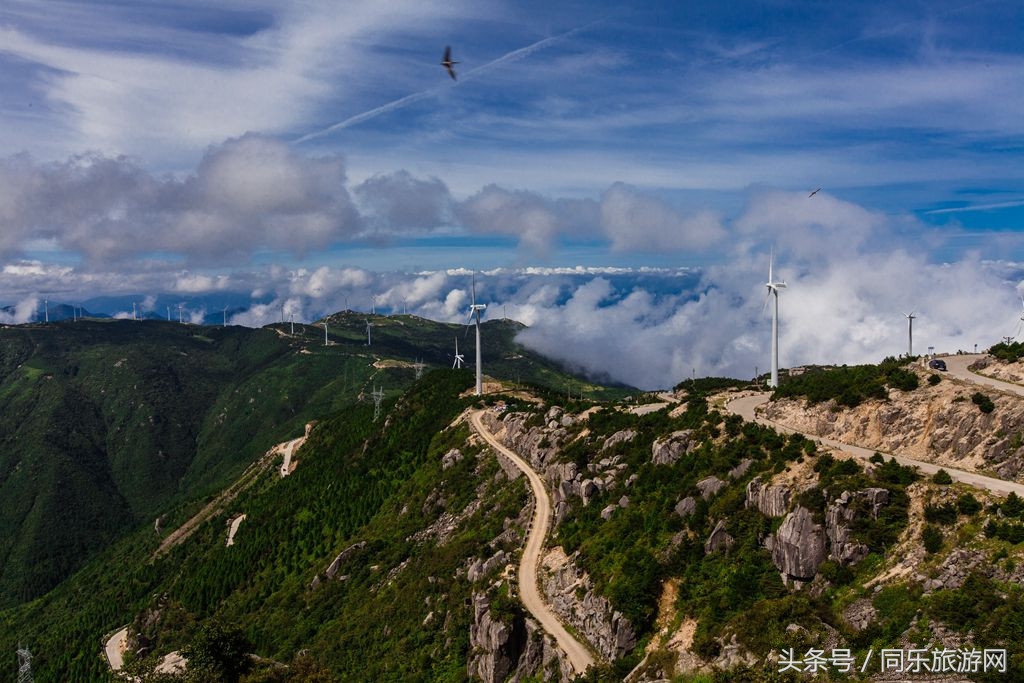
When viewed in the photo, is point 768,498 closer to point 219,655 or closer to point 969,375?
point 969,375

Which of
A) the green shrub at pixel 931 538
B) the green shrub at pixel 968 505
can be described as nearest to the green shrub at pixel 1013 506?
the green shrub at pixel 968 505

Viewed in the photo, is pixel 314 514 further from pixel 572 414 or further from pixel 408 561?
pixel 572 414

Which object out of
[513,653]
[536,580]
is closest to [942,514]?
[513,653]

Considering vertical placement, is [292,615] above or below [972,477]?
below

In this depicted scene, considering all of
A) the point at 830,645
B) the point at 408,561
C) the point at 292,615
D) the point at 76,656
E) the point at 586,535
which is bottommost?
the point at 76,656

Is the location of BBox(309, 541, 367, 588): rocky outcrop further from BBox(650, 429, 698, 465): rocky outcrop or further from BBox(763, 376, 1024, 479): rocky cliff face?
BBox(763, 376, 1024, 479): rocky cliff face

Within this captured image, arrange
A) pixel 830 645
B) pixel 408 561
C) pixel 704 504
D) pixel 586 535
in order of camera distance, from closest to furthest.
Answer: pixel 830 645
pixel 704 504
pixel 586 535
pixel 408 561

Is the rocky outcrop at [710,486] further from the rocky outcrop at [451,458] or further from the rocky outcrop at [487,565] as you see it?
the rocky outcrop at [451,458]

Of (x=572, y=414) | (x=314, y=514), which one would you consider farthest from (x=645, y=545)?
(x=314, y=514)
